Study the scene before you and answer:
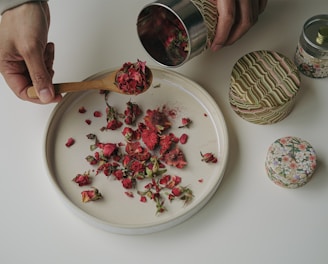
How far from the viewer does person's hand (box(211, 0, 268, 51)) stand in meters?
0.94

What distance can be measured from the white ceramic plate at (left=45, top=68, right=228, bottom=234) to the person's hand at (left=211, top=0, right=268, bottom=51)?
11 cm

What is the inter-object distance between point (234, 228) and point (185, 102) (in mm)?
286

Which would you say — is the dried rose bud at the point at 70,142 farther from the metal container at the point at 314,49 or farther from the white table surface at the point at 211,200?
the metal container at the point at 314,49

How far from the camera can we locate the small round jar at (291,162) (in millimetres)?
887

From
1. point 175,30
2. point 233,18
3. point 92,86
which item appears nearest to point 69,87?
point 92,86

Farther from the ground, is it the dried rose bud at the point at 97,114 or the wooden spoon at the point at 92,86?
the wooden spoon at the point at 92,86

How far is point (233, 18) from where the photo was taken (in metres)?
0.95

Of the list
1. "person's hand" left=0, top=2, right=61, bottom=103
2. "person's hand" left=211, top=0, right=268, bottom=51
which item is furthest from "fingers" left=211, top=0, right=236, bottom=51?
"person's hand" left=0, top=2, right=61, bottom=103

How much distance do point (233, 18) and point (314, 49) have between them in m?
0.18

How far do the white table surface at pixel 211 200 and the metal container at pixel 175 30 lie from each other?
0.22 ft

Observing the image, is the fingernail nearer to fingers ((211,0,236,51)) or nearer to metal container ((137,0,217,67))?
metal container ((137,0,217,67))

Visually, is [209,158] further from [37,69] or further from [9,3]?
[9,3]

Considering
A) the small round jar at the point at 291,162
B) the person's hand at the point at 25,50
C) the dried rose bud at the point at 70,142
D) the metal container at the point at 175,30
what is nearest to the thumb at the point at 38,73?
the person's hand at the point at 25,50

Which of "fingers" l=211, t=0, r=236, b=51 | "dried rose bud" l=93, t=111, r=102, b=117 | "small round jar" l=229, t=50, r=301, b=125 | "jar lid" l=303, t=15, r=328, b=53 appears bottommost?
"dried rose bud" l=93, t=111, r=102, b=117
